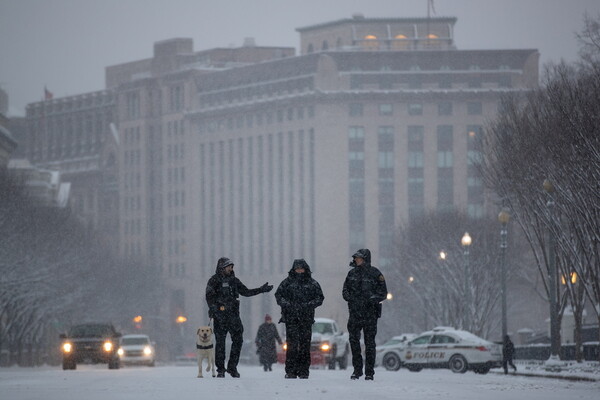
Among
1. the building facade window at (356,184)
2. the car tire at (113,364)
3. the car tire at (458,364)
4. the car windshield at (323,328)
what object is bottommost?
the car tire at (113,364)

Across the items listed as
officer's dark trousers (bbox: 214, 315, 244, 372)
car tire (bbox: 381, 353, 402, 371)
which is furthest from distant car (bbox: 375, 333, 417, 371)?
officer's dark trousers (bbox: 214, 315, 244, 372)

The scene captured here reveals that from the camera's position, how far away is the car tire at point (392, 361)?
180 ft

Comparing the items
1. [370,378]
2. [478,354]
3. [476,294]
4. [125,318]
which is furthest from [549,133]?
[125,318]

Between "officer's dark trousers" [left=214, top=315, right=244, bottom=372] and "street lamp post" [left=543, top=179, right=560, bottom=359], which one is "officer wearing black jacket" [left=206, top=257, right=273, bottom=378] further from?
"street lamp post" [left=543, top=179, right=560, bottom=359]

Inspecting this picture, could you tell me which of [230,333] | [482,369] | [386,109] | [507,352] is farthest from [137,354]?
Result: [386,109]

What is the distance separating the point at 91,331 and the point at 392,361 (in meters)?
13.4

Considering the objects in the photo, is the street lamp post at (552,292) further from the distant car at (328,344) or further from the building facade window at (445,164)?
the building facade window at (445,164)

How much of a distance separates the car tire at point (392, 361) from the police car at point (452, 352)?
163cm

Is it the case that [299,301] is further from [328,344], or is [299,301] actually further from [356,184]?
[356,184]

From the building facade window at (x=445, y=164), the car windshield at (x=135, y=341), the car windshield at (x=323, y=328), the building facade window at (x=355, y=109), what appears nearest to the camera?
the car windshield at (x=323, y=328)

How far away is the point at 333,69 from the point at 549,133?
5704 inches

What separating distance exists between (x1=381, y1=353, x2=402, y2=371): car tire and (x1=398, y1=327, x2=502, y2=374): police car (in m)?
1.63

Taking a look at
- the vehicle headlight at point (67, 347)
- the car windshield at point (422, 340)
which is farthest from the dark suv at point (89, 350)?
the car windshield at point (422, 340)

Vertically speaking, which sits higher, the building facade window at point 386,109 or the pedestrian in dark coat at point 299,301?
the building facade window at point 386,109
